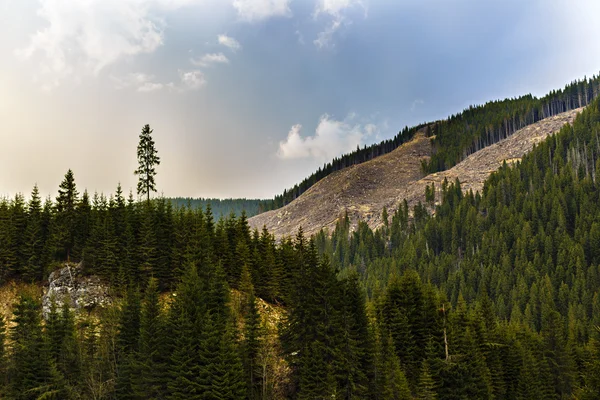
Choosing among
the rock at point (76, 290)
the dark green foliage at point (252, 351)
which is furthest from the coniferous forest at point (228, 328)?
the rock at point (76, 290)

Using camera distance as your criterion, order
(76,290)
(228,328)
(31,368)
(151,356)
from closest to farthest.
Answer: (31,368), (151,356), (228,328), (76,290)

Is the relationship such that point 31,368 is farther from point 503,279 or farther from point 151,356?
point 503,279

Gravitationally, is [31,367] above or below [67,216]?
below

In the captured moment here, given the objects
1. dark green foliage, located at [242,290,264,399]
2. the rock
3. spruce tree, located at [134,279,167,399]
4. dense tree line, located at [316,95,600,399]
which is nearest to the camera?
spruce tree, located at [134,279,167,399]

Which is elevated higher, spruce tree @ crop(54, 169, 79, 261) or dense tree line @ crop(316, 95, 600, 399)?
spruce tree @ crop(54, 169, 79, 261)

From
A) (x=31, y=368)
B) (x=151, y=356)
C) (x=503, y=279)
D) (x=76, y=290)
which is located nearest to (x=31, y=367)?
(x=31, y=368)

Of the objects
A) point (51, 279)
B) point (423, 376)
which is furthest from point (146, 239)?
point (423, 376)

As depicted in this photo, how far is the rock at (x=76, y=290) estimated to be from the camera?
184ft

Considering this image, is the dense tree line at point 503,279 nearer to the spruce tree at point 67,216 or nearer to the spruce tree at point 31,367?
the spruce tree at point 31,367

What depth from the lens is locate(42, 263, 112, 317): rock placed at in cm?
5609

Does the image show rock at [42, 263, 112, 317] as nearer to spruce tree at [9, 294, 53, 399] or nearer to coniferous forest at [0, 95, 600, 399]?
coniferous forest at [0, 95, 600, 399]

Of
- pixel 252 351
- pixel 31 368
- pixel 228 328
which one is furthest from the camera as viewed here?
pixel 252 351

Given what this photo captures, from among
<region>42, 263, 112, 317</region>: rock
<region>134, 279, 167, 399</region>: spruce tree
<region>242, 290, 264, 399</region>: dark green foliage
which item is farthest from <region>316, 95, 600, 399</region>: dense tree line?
<region>42, 263, 112, 317</region>: rock

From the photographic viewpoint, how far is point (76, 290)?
188ft
